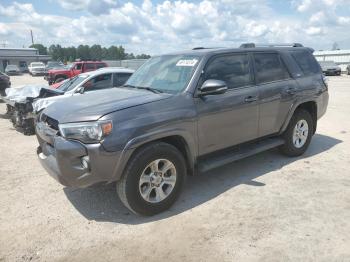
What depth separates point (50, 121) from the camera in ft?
13.2

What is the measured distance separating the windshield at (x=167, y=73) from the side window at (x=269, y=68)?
114 centimetres

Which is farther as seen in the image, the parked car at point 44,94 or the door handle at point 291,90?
the parked car at point 44,94

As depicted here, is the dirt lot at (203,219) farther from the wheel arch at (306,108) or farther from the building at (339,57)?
the building at (339,57)

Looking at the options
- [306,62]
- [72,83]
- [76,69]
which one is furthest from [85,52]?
[306,62]

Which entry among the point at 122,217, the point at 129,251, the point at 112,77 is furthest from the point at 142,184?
the point at 112,77

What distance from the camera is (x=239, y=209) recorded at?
4117 millimetres

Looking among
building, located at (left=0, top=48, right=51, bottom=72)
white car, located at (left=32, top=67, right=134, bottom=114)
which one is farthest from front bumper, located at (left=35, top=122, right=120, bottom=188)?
building, located at (left=0, top=48, right=51, bottom=72)

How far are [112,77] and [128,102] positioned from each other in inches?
244

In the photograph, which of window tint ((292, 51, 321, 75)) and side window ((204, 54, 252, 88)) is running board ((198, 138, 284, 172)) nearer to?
side window ((204, 54, 252, 88))

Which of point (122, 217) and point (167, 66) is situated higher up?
point (167, 66)

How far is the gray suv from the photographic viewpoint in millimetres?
3543

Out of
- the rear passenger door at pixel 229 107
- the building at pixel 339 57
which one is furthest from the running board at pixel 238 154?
the building at pixel 339 57

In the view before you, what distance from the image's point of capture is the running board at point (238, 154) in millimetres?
4430

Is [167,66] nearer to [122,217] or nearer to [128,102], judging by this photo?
[128,102]
